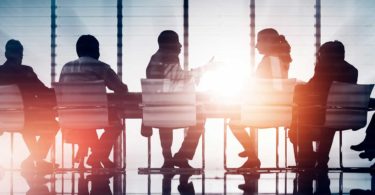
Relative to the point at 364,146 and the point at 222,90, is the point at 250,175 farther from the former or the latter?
the point at 364,146

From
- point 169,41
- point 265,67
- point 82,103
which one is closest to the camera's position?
point 82,103

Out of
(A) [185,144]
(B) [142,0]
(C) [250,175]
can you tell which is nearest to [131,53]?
(B) [142,0]

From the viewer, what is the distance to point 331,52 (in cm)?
397

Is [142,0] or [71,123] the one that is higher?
[142,0]

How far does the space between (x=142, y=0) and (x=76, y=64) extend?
3204 mm

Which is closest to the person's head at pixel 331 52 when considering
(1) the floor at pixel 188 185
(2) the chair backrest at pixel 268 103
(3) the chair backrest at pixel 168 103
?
(2) the chair backrest at pixel 268 103

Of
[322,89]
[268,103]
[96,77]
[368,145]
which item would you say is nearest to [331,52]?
[322,89]

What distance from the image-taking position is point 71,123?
3.63 m

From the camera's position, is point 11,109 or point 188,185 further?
point 11,109

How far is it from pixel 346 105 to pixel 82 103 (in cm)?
188

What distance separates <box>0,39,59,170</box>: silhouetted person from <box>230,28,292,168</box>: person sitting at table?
1.38 m

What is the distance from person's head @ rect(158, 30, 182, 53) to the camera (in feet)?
13.3

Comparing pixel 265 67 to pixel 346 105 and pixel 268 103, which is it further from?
pixel 346 105

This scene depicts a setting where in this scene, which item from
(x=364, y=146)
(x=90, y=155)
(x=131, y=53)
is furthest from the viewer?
(x=131, y=53)
